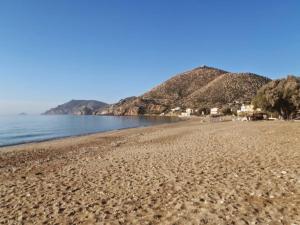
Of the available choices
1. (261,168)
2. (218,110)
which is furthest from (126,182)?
(218,110)

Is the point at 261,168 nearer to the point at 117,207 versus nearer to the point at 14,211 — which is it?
the point at 117,207

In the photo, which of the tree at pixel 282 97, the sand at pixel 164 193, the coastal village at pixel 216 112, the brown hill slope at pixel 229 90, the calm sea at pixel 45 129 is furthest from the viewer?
the brown hill slope at pixel 229 90

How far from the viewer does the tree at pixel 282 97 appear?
5044cm

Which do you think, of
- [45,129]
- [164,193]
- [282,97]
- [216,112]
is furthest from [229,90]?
[164,193]

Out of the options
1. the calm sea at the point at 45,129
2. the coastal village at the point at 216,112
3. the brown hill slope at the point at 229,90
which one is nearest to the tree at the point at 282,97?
the calm sea at the point at 45,129

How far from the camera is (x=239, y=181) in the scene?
962 centimetres

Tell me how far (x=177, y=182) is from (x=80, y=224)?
14.4 feet

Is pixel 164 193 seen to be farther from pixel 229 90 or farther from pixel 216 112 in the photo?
pixel 229 90

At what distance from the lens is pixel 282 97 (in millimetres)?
52562

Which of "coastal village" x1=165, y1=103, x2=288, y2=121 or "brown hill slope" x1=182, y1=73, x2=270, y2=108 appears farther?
"brown hill slope" x1=182, y1=73, x2=270, y2=108

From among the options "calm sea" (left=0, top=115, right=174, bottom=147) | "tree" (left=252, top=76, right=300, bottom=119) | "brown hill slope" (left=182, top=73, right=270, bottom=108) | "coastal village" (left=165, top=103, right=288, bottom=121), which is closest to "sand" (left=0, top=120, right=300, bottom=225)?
"calm sea" (left=0, top=115, right=174, bottom=147)

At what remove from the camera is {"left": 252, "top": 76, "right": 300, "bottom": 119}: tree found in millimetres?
50438

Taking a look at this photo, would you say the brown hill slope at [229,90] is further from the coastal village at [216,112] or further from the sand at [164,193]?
the sand at [164,193]

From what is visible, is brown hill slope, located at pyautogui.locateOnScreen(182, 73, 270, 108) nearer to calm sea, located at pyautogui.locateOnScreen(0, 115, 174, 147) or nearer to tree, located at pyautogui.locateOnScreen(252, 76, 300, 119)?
calm sea, located at pyautogui.locateOnScreen(0, 115, 174, 147)
